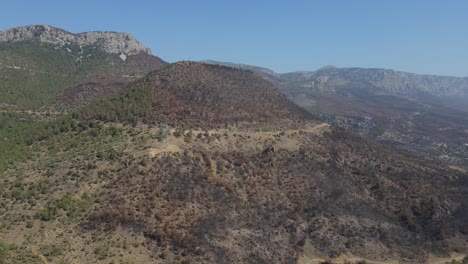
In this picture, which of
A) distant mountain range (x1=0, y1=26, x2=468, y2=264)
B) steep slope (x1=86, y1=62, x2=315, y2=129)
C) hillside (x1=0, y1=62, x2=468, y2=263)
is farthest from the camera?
steep slope (x1=86, y1=62, x2=315, y2=129)

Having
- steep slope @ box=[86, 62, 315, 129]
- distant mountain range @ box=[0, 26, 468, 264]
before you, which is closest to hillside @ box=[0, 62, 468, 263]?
distant mountain range @ box=[0, 26, 468, 264]

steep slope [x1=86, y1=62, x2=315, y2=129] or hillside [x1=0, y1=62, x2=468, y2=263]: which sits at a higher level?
steep slope [x1=86, y1=62, x2=315, y2=129]

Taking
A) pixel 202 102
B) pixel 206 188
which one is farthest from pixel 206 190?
pixel 202 102

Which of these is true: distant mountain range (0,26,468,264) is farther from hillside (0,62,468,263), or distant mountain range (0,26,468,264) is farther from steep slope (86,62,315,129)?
steep slope (86,62,315,129)

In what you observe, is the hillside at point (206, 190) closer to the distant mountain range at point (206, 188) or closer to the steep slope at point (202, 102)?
the distant mountain range at point (206, 188)

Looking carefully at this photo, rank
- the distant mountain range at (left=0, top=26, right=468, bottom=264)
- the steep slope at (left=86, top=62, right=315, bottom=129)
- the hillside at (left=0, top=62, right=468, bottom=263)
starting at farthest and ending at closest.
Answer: the steep slope at (left=86, top=62, right=315, bottom=129), the distant mountain range at (left=0, top=26, right=468, bottom=264), the hillside at (left=0, top=62, right=468, bottom=263)

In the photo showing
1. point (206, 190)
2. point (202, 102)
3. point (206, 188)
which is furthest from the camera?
point (202, 102)

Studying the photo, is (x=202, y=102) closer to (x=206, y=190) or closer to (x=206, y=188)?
(x=206, y=188)

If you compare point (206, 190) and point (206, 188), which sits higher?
point (206, 188)

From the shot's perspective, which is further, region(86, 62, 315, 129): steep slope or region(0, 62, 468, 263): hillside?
region(86, 62, 315, 129): steep slope
